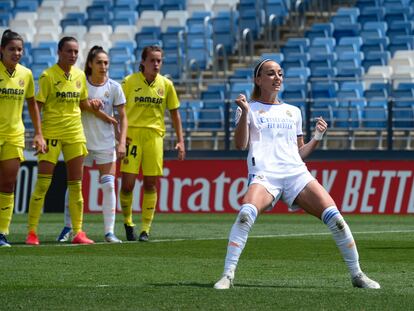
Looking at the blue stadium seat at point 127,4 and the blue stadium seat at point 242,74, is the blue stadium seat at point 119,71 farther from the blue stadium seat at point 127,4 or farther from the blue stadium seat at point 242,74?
the blue stadium seat at point 127,4

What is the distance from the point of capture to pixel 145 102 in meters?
14.7

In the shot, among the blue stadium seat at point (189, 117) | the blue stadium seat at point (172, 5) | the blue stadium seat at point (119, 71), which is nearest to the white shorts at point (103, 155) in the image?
the blue stadium seat at point (189, 117)

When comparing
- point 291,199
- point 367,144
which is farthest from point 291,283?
point 367,144

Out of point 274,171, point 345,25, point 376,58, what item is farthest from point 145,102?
point 345,25

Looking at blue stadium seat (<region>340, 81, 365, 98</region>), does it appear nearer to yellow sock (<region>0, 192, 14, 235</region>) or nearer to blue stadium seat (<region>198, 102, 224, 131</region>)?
blue stadium seat (<region>198, 102, 224, 131</region>)

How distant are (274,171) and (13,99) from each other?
15.2 feet

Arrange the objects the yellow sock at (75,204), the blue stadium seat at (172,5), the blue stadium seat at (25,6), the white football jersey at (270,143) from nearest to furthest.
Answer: the white football jersey at (270,143), the yellow sock at (75,204), the blue stadium seat at (172,5), the blue stadium seat at (25,6)

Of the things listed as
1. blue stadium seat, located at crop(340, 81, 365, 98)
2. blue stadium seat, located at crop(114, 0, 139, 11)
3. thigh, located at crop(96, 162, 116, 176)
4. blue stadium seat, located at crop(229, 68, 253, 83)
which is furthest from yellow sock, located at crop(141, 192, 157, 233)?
blue stadium seat, located at crop(114, 0, 139, 11)

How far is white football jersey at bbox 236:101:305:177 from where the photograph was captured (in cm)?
949

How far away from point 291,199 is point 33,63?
836 inches

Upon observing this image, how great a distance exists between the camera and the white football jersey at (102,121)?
1441cm

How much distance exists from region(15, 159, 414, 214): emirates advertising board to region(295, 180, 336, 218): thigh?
12287 mm

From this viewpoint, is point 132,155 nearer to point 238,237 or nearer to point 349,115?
point 238,237

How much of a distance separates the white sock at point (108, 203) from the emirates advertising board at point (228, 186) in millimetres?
7978
